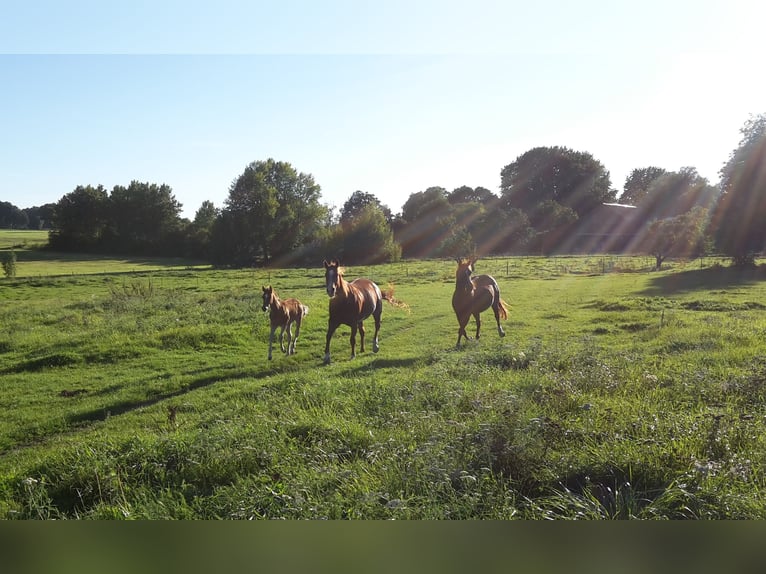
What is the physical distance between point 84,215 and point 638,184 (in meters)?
29.9

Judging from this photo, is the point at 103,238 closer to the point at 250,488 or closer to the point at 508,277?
the point at 250,488

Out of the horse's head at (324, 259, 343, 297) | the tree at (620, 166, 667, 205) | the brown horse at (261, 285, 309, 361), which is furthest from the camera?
the tree at (620, 166, 667, 205)

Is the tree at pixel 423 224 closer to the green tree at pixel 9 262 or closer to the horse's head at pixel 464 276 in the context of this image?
the horse's head at pixel 464 276

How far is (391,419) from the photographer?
5199mm

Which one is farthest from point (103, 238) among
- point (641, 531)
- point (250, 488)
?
point (641, 531)

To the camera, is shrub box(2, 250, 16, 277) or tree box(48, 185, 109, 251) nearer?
tree box(48, 185, 109, 251)

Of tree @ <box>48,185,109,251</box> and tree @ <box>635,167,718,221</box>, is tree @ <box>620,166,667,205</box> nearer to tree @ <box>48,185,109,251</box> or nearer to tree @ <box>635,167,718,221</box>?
tree @ <box>635,167,718,221</box>

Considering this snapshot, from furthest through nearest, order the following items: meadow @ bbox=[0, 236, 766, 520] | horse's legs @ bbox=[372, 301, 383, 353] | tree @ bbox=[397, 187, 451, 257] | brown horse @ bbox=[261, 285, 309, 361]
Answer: tree @ bbox=[397, 187, 451, 257], horse's legs @ bbox=[372, 301, 383, 353], brown horse @ bbox=[261, 285, 309, 361], meadow @ bbox=[0, 236, 766, 520]

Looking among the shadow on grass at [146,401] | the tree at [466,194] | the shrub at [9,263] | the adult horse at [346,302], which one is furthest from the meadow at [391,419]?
the tree at [466,194]

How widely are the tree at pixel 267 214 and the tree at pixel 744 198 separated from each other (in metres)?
14.7

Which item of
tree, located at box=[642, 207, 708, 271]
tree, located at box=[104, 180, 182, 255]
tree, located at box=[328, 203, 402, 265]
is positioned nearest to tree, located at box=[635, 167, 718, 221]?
tree, located at box=[642, 207, 708, 271]

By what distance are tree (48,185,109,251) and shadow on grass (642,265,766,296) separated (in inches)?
857

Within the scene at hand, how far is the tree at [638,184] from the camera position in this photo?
27.4 meters

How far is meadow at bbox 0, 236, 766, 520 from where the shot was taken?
324cm
